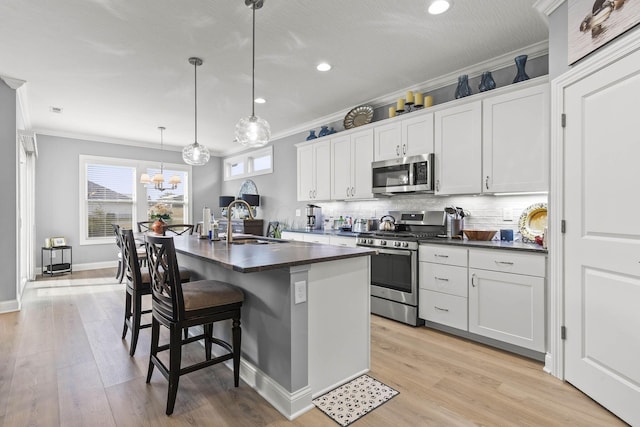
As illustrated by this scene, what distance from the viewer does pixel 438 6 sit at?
243 centimetres

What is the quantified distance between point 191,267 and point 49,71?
107 inches

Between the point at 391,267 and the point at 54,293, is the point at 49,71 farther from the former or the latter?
the point at 391,267

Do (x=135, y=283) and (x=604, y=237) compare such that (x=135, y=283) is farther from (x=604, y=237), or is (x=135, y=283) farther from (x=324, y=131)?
(x=324, y=131)

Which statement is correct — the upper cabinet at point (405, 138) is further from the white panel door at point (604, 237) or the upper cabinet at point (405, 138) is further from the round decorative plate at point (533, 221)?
the white panel door at point (604, 237)

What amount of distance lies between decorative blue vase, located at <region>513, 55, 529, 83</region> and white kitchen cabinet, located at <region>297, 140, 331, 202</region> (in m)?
2.46

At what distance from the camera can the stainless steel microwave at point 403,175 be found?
11.7 ft

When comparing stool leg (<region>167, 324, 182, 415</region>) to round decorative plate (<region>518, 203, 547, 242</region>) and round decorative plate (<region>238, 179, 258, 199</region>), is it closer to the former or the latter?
round decorative plate (<region>518, 203, 547, 242</region>)

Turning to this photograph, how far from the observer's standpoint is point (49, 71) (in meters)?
3.53

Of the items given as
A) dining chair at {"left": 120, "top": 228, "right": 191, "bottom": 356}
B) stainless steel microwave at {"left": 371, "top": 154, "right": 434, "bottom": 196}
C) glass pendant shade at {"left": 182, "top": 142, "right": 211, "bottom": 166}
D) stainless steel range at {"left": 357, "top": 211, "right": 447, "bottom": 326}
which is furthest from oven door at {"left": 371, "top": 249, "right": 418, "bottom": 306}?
glass pendant shade at {"left": 182, "top": 142, "right": 211, "bottom": 166}

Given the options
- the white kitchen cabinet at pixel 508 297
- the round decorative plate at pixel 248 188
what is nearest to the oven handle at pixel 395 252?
the white kitchen cabinet at pixel 508 297

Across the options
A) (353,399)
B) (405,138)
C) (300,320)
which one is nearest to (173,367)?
(300,320)

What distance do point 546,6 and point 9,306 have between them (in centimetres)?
602

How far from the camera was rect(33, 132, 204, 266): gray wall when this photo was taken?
6004mm

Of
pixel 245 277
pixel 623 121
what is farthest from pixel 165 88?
pixel 623 121
